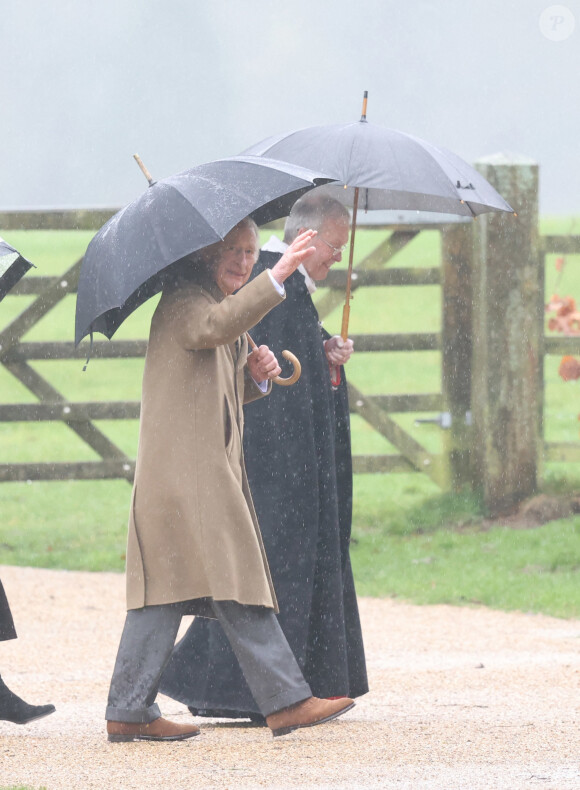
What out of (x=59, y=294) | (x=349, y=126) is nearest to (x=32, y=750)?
(x=349, y=126)

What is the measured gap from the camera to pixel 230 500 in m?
3.73

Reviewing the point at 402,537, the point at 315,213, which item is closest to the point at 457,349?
the point at 402,537

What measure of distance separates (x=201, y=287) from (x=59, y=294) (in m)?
4.14

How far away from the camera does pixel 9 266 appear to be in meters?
3.92

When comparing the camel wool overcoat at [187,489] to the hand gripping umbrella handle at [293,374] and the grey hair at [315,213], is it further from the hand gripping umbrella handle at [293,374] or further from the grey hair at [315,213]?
the grey hair at [315,213]

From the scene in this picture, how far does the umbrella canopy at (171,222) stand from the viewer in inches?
139

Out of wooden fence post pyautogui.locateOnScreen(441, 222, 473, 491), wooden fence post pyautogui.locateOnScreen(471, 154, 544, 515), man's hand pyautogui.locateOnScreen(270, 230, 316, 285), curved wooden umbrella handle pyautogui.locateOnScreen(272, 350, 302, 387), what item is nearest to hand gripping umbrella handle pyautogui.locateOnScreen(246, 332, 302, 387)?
curved wooden umbrella handle pyautogui.locateOnScreen(272, 350, 302, 387)

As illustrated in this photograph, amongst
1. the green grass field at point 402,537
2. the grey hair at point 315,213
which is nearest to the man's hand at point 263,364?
the grey hair at point 315,213

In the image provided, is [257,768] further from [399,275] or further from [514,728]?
[399,275]

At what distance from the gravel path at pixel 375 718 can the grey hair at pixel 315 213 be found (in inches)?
61.3

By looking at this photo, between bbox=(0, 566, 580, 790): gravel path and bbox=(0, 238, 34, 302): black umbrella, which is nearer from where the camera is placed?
bbox=(0, 566, 580, 790): gravel path

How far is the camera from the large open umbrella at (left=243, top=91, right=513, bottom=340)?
4281 millimetres

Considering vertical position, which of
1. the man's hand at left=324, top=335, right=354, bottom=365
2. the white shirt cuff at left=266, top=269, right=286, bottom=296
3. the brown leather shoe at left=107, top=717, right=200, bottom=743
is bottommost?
the brown leather shoe at left=107, top=717, right=200, bottom=743

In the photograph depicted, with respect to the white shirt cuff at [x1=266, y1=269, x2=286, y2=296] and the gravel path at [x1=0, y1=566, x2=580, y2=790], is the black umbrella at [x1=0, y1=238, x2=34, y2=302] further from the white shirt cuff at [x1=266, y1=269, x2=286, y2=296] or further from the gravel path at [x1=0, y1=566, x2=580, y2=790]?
the gravel path at [x1=0, y1=566, x2=580, y2=790]
